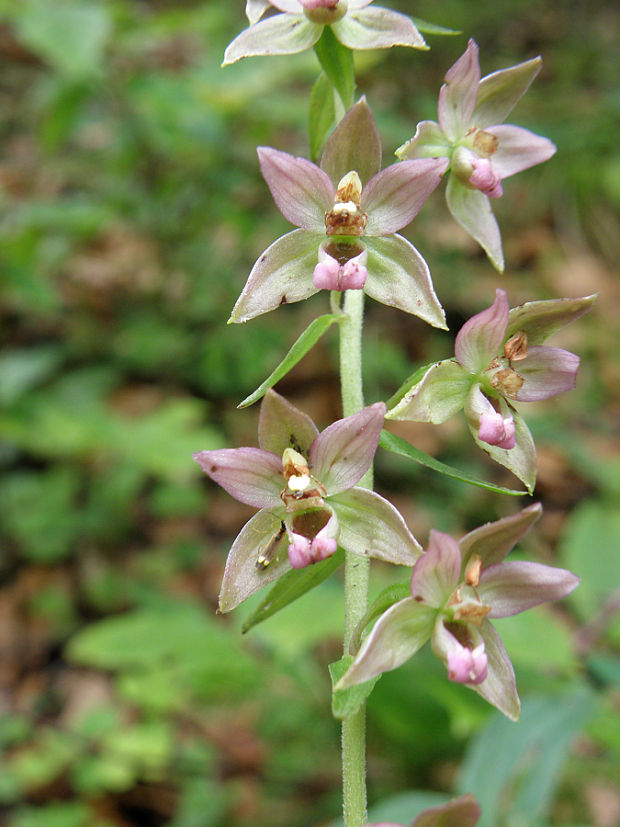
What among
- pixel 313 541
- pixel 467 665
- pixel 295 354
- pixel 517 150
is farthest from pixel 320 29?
pixel 467 665

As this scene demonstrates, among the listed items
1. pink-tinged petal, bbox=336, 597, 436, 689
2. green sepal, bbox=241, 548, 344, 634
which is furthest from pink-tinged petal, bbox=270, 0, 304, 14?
pink-tinged petal, bbox=336, 597, 436, 689

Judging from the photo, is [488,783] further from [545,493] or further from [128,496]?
[545,493]

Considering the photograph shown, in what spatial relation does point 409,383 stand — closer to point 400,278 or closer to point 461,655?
point 400,278

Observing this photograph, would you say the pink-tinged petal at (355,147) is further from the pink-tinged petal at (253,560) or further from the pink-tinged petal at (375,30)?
the pink-tinged petal at (253,560)

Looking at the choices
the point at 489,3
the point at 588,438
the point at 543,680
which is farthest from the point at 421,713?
the point at 489,3

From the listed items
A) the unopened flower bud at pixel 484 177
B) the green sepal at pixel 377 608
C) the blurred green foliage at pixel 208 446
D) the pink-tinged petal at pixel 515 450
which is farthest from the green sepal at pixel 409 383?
the blurred green foliage at pixel 208 446
